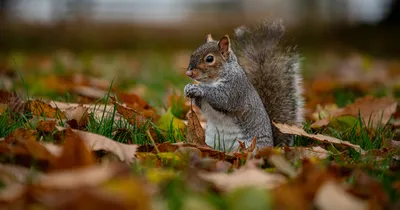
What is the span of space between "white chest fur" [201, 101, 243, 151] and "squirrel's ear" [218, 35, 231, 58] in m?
0.24

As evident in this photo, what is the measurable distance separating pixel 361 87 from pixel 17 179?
3.30 m

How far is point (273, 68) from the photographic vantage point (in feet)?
9.06

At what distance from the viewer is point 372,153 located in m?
2.05

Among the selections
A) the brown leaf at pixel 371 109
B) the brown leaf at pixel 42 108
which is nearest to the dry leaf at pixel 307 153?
the brown leaf at pixel 371 109

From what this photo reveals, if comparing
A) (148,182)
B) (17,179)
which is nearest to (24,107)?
(17,179)

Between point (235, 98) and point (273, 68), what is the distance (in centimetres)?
45

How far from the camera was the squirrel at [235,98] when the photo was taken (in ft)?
7.72

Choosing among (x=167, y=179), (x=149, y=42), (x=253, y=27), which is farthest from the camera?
(x=149, y=42)

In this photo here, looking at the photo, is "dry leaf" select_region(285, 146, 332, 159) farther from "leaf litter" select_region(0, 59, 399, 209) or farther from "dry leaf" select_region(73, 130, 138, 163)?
"dry leaf" select_region(73, 130, 138, 163)

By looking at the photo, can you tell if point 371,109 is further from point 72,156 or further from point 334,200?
point 72,156

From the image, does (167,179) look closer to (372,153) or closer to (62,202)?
(62,202)

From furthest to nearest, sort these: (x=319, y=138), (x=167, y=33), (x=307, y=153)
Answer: (x=167, y=33) < (x=319, y=138) < (x=307, y=153)

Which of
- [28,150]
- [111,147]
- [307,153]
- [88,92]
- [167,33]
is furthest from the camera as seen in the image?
[167,33]

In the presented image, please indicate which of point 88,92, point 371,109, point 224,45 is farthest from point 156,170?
point 88,92
